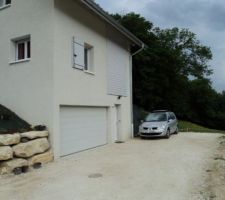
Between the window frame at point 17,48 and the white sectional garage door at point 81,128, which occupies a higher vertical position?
the window frame at point 17,48

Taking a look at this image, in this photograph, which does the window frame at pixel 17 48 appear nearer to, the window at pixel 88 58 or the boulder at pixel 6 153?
the window at pixel 88 58

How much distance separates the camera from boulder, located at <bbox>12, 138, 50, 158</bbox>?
905 cm

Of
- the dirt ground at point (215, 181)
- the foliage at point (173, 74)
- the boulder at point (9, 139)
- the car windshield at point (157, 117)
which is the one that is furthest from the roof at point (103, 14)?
the foliage at point (173, 74)

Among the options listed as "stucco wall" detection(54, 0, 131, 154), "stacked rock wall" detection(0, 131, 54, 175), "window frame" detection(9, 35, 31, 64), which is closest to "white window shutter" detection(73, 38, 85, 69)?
"stucco wall" detection(54, 0, 131, 154)

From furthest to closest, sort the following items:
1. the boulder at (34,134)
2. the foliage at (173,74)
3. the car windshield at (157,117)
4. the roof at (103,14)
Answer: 1. the foliage at (173,74)
2. the car windshield at (157,117)
3. the roof at (103,14)
4. the boulder at (34,134)

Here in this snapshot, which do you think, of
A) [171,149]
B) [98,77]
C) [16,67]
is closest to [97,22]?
[98,77]

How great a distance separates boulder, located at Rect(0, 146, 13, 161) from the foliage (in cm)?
1962

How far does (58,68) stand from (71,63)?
3.21 feet

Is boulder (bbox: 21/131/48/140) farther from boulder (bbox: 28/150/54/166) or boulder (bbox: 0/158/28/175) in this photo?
boulder (bbox: 0/158/28/175)

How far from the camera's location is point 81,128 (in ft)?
41.7

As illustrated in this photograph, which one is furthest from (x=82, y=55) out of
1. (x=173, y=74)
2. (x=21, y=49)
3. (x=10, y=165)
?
(x=173, y=74)

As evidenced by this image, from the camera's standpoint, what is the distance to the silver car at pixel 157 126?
17.0 metres

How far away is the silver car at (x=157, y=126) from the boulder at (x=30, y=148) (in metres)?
8.32

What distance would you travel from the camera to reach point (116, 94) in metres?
16.0
